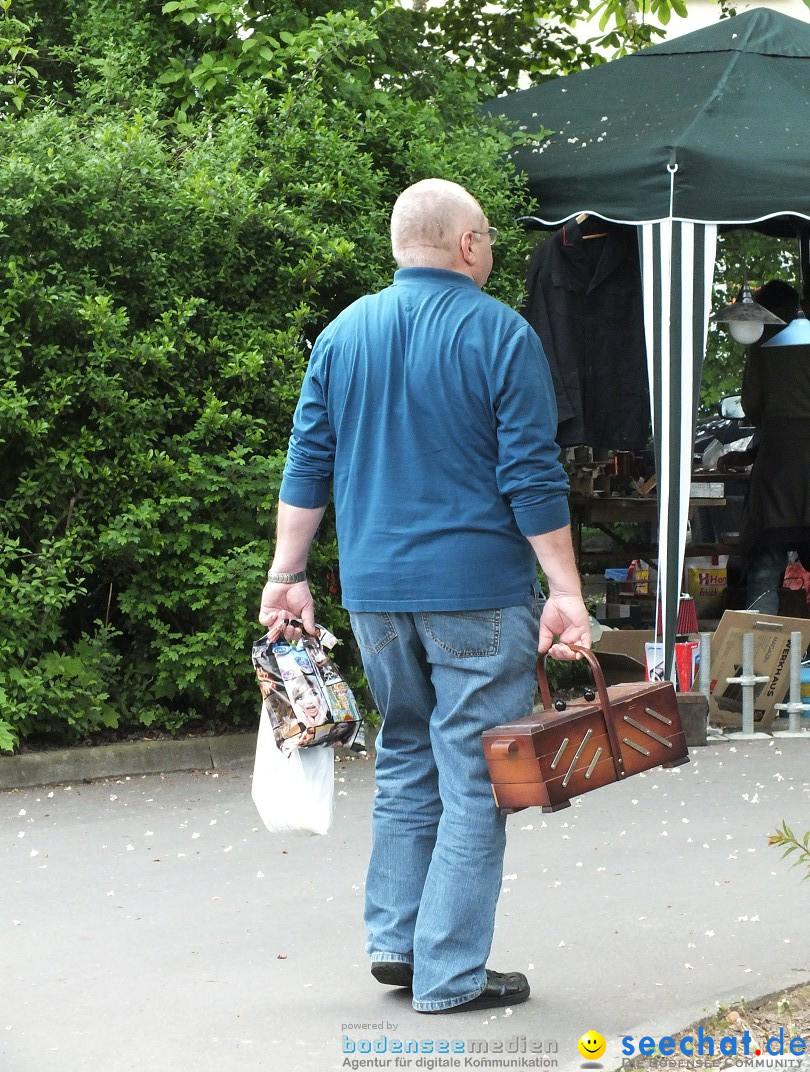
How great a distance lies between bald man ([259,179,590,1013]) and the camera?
10.9 feet

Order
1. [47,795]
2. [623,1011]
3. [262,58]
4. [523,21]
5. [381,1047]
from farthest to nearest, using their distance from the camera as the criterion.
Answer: [523,21], [262,58], [47,795], [623,1011], [381,1047]

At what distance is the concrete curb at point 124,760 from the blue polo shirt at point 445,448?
3.19m

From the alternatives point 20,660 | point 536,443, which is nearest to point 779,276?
point 20,660

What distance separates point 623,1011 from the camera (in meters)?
3.50

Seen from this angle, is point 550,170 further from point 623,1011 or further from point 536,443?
point 623,1011

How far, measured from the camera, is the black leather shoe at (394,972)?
3521mm

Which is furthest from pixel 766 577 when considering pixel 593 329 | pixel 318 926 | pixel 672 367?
pixel 318 926

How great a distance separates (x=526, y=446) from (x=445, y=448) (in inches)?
7.5

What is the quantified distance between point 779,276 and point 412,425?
364 inches

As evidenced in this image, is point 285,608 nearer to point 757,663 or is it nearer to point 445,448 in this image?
point 445,448

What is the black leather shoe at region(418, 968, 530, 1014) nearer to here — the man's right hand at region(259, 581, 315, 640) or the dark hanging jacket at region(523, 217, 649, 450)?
the man's right hand at region(259, 581, 315, 640)

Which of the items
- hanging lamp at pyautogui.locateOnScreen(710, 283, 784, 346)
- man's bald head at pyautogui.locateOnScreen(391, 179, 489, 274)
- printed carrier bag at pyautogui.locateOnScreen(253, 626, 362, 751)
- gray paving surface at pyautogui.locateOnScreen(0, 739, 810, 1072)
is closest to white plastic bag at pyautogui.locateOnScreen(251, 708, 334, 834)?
printed carrier bag at pyautogui.locateOnScreen(253, 626, 362, 751)

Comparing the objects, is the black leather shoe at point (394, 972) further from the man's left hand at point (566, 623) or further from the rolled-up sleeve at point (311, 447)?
the rolled-up sleeve at point (311, 447)

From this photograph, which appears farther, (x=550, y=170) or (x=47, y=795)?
(x=550, y=170)
